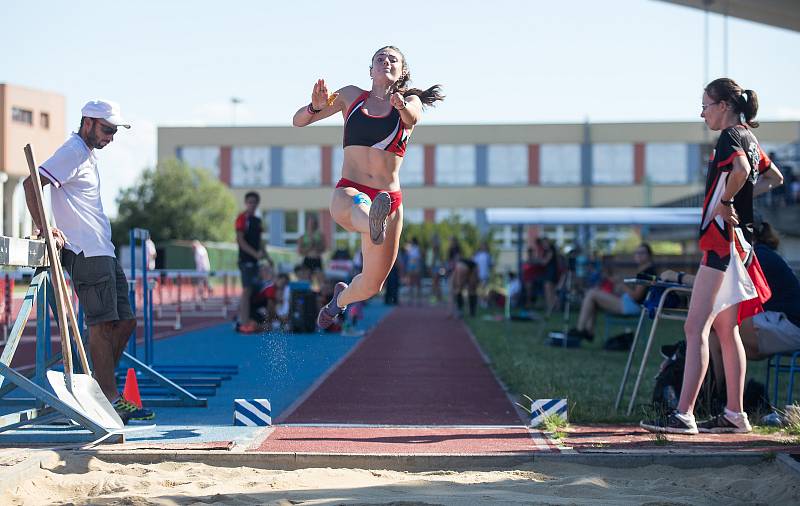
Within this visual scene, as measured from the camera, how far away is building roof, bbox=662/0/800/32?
72.3ft

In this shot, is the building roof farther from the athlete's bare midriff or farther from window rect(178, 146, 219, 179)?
window rect(178, 146, 219, 179)

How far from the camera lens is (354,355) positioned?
1311cm

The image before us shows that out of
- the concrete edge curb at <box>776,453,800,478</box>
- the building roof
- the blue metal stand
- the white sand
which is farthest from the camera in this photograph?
the building roof

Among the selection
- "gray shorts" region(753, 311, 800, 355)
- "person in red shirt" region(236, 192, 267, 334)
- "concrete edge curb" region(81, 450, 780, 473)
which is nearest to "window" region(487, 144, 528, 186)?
"person in red shirt" region(236, 192, 267, 334)

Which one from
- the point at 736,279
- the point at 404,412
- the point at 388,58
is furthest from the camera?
the point at 404,412

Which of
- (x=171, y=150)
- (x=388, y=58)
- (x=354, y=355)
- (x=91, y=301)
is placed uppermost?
(x=171, y=150)

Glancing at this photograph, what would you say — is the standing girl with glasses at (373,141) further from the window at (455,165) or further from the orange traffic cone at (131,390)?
the window at (455,165)

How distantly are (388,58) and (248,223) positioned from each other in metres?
9.10

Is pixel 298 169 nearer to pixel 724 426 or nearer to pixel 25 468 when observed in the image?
pixel 724 426

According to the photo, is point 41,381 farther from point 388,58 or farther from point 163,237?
point 163,237

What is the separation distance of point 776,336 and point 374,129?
3354mm

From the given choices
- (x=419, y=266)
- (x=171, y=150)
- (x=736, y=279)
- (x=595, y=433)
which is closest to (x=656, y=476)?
(x=595, y=433)

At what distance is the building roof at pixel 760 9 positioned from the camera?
72.3 ft

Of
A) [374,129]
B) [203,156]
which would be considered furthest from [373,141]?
[203,156]
